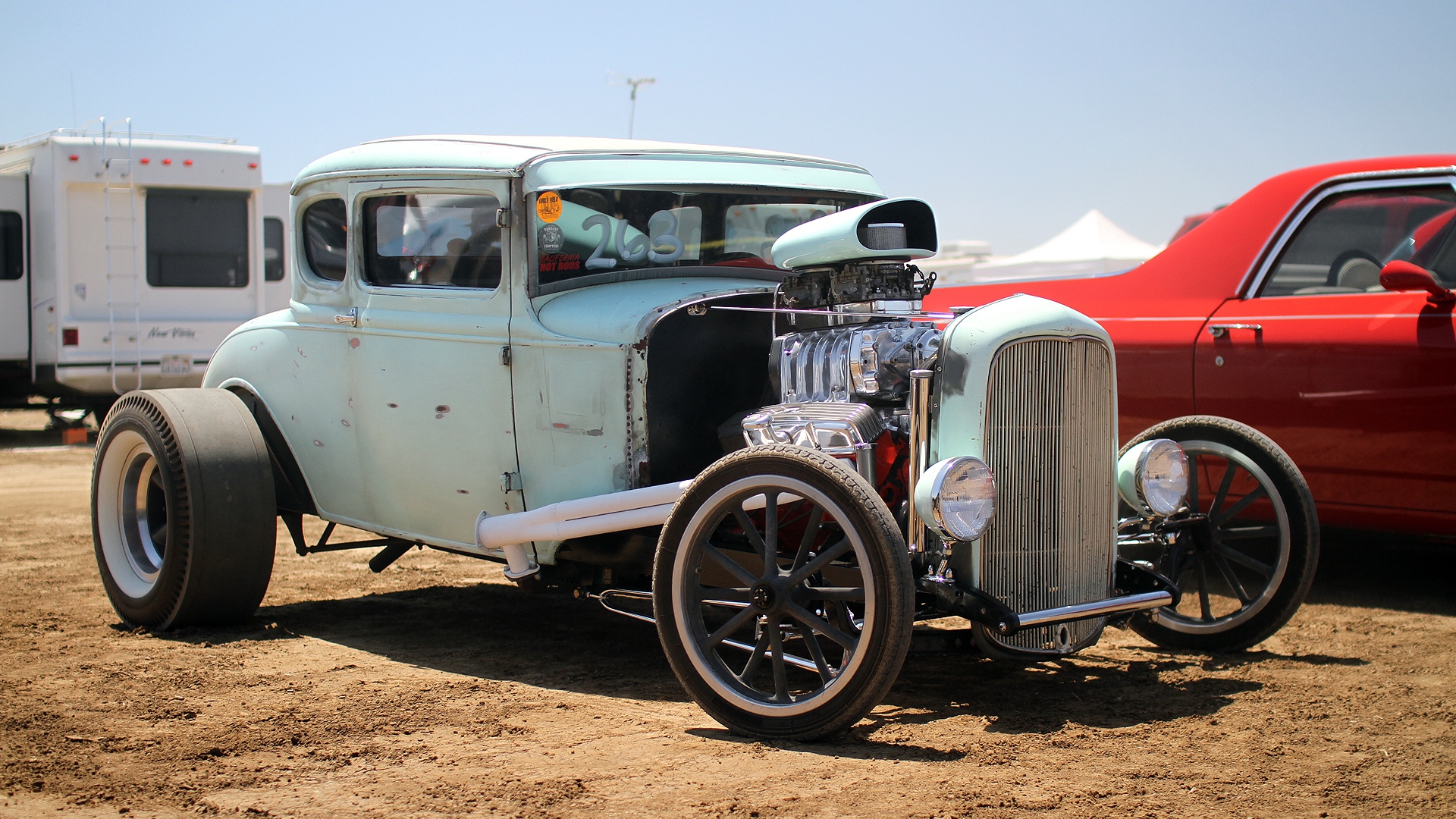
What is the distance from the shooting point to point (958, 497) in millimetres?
3504

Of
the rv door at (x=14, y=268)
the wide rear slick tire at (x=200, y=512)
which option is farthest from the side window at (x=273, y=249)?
the wide rear slick tire at (x=200, y=512)

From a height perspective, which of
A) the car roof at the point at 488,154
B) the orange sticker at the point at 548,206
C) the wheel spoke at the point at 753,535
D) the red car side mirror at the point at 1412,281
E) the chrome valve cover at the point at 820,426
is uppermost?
the car roof at the point at 488,154

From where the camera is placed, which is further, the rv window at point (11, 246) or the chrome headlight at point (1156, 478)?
the rv window at point (11, 246)

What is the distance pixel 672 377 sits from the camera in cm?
435

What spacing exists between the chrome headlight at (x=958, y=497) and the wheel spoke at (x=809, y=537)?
11.2 inches

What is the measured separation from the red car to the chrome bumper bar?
1.67 m

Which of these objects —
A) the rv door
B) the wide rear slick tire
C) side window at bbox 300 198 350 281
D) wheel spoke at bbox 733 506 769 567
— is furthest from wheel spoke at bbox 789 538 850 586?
the rv door

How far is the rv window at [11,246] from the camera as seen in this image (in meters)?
12.5

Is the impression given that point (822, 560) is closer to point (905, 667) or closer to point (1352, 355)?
point (905, 667)

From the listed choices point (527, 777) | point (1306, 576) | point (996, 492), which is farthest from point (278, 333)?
point (1306, 576)

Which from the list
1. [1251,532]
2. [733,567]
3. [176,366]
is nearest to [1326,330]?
[1251,532]

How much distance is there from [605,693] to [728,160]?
2.13m

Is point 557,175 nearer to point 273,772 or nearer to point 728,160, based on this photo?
point 728,160

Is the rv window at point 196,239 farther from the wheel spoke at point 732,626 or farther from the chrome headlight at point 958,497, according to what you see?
the chrome headlight at point 958,497
